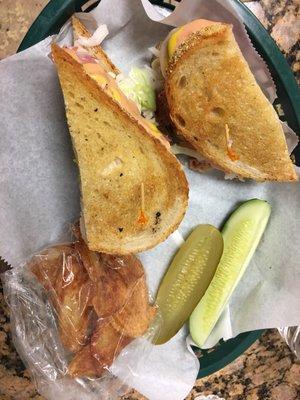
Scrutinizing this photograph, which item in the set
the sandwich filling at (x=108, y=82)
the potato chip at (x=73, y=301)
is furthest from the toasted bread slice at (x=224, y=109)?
the potato chip at (x=73, y=301)

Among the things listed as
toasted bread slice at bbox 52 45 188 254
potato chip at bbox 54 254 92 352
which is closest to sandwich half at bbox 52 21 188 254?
toasted bread slice at bbox 52 45 188 254

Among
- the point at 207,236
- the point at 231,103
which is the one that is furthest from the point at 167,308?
the point at 231,103

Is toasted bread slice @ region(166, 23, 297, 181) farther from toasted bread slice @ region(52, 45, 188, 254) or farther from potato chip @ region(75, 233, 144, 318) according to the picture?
potato chip @ region(75, 233, 144, 318)

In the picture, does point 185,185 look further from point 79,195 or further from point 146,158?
point 79,195

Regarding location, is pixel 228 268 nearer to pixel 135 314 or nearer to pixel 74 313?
pixel 135 314

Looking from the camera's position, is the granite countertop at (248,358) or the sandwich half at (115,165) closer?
the sandwich half at (115,165)

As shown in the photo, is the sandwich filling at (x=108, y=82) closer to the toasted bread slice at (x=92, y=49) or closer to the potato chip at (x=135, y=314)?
the toasted bread slice at (x=92, y=49)

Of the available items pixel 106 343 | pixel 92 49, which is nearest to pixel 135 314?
pixel 106 343
